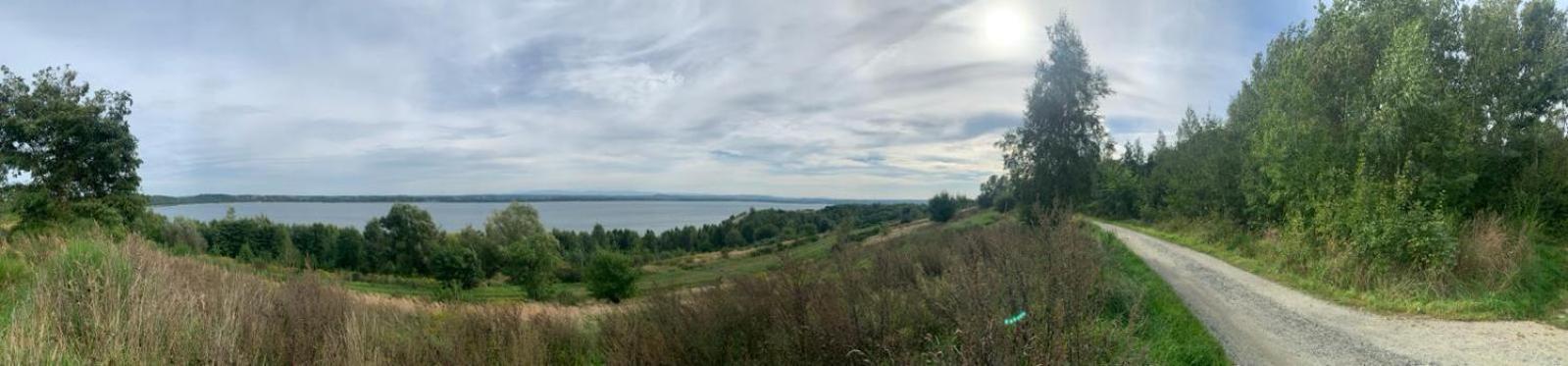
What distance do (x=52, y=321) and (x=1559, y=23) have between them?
2635 cm

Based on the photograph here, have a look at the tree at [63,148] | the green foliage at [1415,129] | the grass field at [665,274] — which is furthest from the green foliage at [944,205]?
the tree at [63,148]

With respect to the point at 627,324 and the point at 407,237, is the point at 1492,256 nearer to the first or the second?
the point at 627,324

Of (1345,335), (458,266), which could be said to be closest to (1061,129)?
(1345,335)

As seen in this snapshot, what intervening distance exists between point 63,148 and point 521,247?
38369 millimetres

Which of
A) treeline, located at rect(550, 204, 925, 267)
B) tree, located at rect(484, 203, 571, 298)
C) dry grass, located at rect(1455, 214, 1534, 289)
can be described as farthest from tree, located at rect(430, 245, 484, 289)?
dry grass, located at rect(1455, 214, 1534, 289)

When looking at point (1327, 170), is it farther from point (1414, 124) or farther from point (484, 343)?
point (484, 343)

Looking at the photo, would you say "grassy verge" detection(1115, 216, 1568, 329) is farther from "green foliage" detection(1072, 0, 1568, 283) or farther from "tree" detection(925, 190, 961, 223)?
"tree" detection(925, 190, 961, 223)

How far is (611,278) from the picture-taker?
34.0 metres

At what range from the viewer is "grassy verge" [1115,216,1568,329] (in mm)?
8562

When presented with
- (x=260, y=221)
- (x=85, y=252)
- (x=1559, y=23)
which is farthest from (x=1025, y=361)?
(x=260, y=221)

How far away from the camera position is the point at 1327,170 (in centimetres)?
1276

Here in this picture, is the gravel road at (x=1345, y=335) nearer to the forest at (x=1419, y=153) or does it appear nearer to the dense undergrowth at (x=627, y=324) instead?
the dense undergrowth at (x=627, y=324)

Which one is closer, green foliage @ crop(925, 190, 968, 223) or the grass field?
the grass field

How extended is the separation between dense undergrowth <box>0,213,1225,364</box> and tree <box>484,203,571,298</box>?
41.1 meters
